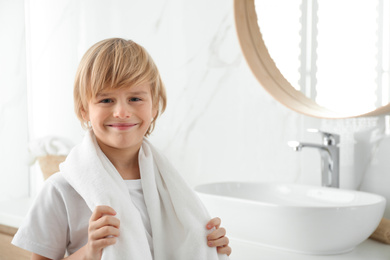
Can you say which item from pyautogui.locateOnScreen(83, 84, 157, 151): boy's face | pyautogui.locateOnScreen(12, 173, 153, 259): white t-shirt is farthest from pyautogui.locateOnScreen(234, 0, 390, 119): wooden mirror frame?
pyautogui.locateOnScreen(12, 173, 153, 259): white t-shirt

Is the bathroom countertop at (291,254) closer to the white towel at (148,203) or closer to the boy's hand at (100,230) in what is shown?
the white towel at (148,203)

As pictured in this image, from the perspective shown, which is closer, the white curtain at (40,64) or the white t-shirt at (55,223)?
the white t-shirt at (55,223)

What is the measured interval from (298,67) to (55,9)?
46.6 inches

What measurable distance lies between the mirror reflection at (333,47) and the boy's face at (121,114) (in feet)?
2.12

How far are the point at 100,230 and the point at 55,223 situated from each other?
0.13m

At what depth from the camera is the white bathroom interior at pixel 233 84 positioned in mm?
1243

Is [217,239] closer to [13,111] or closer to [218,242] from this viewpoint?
[218,242]

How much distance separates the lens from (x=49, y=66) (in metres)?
2.04

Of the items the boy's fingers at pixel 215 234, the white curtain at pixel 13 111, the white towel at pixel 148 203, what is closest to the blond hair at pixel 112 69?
the white towel at pixel 148 203

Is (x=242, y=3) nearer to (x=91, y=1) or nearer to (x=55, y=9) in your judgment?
(x=91, y=1)

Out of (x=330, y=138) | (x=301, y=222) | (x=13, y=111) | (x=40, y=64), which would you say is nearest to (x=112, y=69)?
(x=301, y=222)

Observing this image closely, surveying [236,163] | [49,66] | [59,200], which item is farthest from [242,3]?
[49,66]

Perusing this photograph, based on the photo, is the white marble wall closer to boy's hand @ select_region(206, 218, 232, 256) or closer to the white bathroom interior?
the white bathroom interior

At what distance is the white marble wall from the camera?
1284mm
